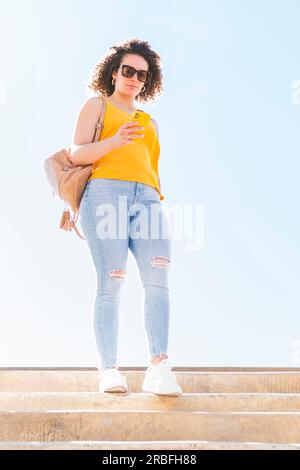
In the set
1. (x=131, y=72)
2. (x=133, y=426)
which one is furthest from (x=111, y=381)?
(x=131, y=72)

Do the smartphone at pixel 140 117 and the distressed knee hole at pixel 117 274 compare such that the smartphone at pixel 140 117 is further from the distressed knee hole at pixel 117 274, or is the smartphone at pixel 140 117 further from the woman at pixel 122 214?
the distressed knee hole at pixel 117 274

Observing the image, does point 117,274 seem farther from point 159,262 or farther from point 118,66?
point 118,66

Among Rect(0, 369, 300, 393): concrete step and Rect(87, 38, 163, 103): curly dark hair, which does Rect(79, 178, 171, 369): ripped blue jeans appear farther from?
Rect(87, 38, 163, 103): curly dark hair

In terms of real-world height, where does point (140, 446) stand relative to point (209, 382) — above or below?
below

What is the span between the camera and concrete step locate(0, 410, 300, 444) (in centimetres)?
324

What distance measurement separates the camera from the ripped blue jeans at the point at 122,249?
3770 millimetres

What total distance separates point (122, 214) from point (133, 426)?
1104 mm

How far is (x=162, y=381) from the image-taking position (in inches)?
142

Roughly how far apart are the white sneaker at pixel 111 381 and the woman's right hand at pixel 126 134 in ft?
3.66

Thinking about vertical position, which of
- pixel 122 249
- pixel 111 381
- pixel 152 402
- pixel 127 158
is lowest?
pixel 152 402

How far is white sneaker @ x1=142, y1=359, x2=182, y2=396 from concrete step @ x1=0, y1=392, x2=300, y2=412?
0.04 meters

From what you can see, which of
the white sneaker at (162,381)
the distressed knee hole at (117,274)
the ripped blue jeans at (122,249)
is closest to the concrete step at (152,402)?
the white sneaker at (162,381)

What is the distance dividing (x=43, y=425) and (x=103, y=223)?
1.06 metres
